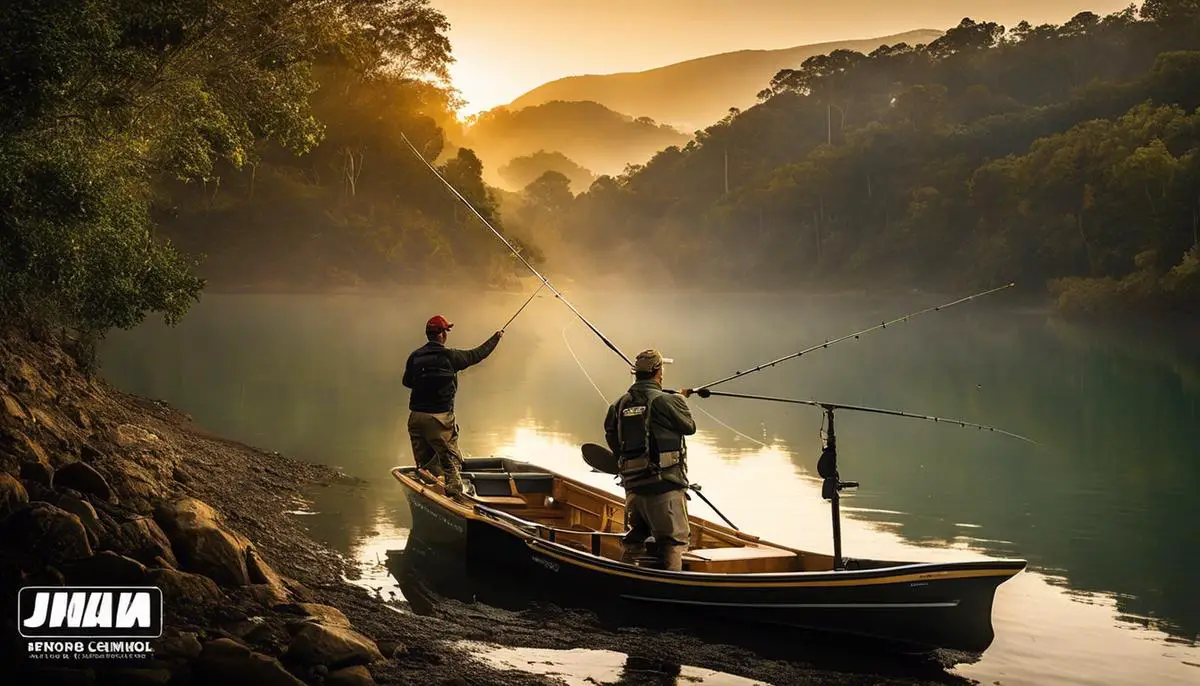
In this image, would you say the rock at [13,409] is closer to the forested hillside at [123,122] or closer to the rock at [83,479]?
the rock at [83,479]

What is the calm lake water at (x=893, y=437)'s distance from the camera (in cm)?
1379

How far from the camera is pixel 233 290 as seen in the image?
300ft

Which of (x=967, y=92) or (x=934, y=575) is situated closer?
(x=934, y=575)

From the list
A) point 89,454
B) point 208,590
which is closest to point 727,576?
point 208,590

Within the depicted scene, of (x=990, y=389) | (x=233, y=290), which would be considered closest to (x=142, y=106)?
(x=990, y=389)

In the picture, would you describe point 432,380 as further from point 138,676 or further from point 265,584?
point 138,676

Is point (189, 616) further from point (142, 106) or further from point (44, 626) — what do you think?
point (142, 106)

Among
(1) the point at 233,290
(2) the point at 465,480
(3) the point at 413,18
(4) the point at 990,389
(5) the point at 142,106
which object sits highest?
(3) the point at 413,18

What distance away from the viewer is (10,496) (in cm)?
974

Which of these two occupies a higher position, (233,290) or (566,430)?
(233,290)

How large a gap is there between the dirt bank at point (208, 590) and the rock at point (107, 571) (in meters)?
0.01

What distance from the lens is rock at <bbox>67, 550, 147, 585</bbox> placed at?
9141mm

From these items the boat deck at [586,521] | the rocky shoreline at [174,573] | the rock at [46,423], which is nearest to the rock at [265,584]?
the rocky shoreline at [174,573]

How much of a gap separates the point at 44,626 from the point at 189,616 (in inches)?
40.2
